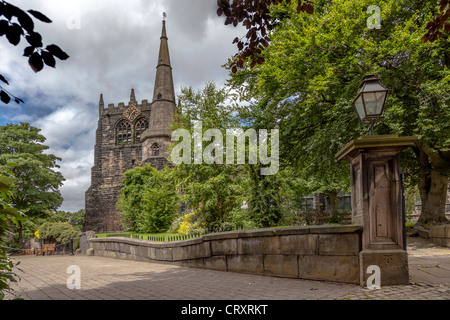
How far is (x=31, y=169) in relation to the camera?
31.2 metres

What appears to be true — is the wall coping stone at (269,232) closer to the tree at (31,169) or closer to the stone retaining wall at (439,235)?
the stone retaining wall at (439,235)

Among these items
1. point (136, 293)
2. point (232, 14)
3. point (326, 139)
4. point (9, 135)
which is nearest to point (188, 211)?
point (326, 139)

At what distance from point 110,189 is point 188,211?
107ft

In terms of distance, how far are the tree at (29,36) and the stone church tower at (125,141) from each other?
42.2 m

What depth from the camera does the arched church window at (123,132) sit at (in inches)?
2068

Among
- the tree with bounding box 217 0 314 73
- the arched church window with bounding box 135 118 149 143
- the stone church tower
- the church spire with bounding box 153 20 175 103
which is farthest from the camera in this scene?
the arched church window with bounding box 135 118 149 143

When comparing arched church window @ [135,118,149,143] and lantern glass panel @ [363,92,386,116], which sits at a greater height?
arched church window @ [135,118,149,143]

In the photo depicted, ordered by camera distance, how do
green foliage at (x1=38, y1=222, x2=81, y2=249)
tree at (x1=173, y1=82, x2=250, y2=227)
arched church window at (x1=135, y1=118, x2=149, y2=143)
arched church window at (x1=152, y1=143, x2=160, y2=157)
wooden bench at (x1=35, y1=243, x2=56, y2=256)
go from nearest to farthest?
1. tree at (x1=173, y1=82, x2=250, y2=227)
2. wooden bench at (x1=35, y1=243, x2=56, y2=256)
3. green foliage at (x1=38, y1=222, x2=81, y2=249)
4. arched church window at (x1=152, y1=143, x2=160, y2=157)
5. arched church window at (x1=135, y1=118, x2=149, y2=143)

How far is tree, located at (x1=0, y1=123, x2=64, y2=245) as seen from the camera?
30422 millimetres

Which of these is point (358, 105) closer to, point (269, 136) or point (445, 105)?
point (445, 105)

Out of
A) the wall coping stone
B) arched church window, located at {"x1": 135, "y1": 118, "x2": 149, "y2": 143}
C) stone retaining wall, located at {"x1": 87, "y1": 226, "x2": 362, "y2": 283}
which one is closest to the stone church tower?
arched church window, located at {"x1": 135, "y1": 118, "x2": 149, "y2": 143}

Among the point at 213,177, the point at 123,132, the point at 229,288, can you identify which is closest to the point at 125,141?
the point at 123,132

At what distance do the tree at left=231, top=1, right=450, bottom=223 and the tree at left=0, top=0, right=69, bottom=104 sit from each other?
979cm

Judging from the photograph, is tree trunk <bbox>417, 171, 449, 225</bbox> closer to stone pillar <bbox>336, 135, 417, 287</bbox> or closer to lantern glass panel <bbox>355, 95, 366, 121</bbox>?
lantern glass panel <bbox>355, 95, 366, 121</bbox>
